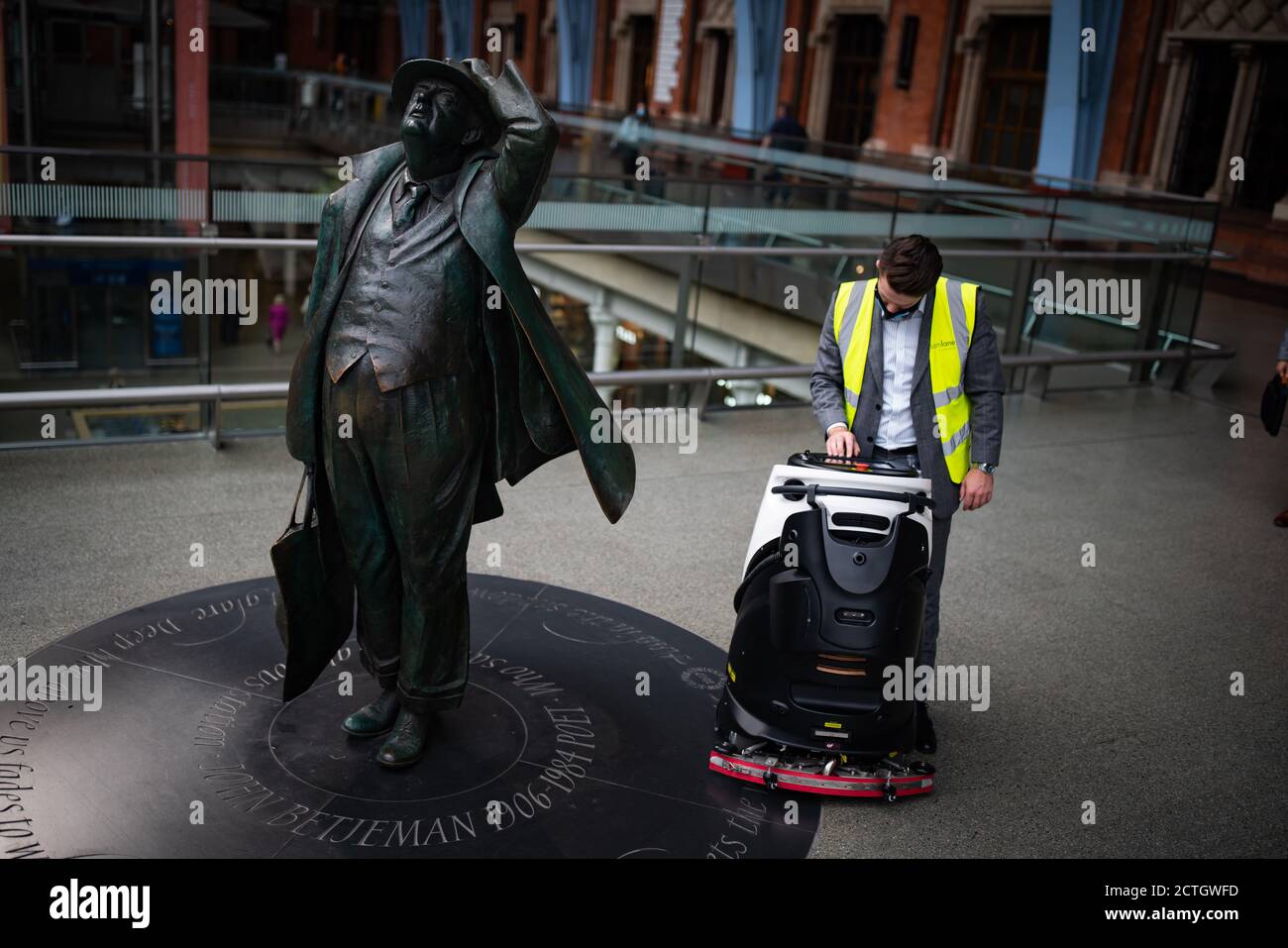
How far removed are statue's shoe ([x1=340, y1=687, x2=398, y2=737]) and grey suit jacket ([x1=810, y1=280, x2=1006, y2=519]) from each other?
1.45 meters

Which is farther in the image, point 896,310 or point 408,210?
point 896,310

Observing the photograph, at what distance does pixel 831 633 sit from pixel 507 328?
1143 mm

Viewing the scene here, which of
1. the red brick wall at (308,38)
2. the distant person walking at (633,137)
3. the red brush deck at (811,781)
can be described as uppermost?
the red brick wall at (308,38)

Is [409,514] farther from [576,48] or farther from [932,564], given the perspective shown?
[576,48]

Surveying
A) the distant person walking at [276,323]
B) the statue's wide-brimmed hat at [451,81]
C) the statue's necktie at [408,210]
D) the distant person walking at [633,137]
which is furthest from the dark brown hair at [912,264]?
the distant person walking at [276,323]

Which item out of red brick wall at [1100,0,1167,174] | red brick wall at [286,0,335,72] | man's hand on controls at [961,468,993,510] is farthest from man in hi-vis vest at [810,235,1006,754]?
red brick wall at [286,0,335,72]

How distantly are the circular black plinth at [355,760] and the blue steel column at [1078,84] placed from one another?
14.8 meters

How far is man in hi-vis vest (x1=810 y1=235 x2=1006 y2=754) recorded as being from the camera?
336cm

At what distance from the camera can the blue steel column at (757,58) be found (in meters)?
21.9

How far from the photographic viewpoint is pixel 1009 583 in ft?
16.3

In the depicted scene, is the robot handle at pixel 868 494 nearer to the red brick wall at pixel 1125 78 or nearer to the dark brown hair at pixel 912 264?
the dark brown hair at pixel 912 264

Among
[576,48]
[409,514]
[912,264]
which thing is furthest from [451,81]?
[576,48]

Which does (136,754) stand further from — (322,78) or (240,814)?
(322,78)

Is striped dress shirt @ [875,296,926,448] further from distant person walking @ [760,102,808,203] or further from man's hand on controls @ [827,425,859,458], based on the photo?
distant person walking @ [760,102,808,203]
